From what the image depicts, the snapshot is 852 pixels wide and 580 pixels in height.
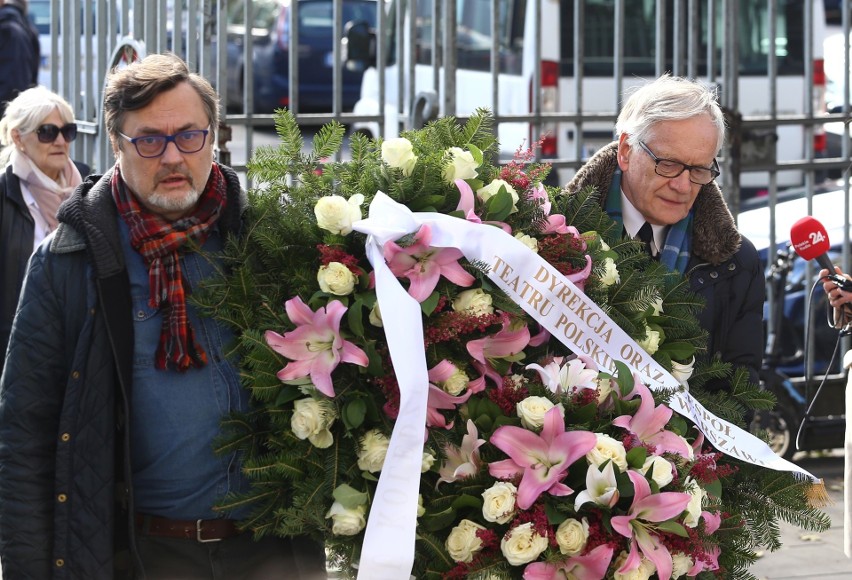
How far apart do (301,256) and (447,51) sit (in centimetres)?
331

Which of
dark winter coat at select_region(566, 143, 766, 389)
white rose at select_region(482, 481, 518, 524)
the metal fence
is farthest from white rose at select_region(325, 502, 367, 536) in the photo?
the metal fence

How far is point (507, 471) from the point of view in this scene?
263 cm

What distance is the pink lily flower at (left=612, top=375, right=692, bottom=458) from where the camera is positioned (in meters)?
2.75

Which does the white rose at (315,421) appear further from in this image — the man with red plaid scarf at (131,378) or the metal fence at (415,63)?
the metal fence at (415,63)

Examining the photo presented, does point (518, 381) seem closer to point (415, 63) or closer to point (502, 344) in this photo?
point (502, 344)

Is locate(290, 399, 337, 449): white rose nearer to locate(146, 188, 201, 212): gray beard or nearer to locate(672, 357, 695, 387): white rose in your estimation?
locate(146, 188, 201, 212): gray beard

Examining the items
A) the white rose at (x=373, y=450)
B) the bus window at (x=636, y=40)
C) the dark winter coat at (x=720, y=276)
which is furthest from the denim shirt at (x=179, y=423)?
the bus window at (x=636, y=40)

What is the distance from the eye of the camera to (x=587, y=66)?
8836mm

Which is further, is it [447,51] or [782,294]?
[782,294]

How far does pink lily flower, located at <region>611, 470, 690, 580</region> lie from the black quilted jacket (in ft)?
3.76

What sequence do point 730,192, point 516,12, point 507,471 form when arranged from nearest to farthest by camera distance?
point 507,471, point 730,192, point 516,12

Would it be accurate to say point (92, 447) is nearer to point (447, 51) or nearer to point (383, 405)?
point (383, 405)

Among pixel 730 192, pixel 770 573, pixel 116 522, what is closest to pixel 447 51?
pixel 730 192

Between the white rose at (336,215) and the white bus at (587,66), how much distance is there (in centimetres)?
303
